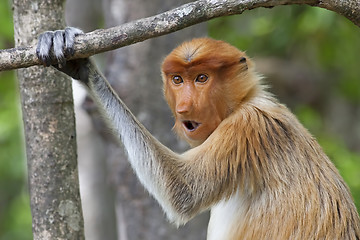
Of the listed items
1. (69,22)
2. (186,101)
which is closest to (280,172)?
(186,101)

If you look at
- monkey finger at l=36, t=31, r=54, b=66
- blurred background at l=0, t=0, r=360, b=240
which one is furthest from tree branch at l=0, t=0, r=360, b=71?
blurred background at l=0, t=0, r=360, b=240

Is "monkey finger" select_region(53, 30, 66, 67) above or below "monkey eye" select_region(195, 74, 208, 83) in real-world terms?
above

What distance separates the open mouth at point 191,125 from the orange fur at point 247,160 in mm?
24

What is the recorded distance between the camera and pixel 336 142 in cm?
1074

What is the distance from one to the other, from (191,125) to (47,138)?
1062mm

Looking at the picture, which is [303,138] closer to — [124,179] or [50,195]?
[50,195]

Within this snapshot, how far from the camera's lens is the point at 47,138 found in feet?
13.6

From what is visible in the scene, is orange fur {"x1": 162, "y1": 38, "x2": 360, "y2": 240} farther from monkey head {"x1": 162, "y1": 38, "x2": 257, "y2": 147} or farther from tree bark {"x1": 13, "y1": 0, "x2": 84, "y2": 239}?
tree bark {"x1": 13, "y1": 0, "x2": 84, "y2": 239}

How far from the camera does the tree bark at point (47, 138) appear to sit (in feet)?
13.6

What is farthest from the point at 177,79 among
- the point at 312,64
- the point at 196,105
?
the point at 312,64

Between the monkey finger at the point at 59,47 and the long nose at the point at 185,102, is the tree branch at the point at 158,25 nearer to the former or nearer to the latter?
the monkey finger at the point at 59,47

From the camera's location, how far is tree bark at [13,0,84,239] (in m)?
4.16

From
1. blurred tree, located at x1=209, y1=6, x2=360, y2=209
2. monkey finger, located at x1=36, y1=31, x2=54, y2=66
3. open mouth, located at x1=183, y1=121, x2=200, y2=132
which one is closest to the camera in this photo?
monkey finger, located at x1=36, y1=31, x2=54, y2=66

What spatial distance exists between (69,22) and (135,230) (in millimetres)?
3386
